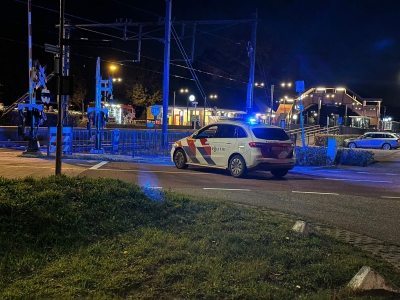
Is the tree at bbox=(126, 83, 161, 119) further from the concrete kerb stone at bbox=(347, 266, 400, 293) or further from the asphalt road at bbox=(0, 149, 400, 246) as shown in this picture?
the concrete kerb stone at bbox=(347, 266, 400, 293)

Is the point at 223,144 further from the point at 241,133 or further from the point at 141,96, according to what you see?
the point at 141,96

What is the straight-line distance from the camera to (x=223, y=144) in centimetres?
1277

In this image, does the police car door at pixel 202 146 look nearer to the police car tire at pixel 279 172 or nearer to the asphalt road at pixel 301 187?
the asphalt road at pixel 301 187

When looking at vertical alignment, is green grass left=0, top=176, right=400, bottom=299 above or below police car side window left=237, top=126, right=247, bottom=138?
below

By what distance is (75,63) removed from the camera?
53.1m

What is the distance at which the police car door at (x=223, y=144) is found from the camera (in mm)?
12582

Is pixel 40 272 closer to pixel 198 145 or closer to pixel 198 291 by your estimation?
pixel 198 291

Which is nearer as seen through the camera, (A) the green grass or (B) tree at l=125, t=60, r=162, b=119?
(A) the green grass

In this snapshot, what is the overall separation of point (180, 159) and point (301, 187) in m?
4.80

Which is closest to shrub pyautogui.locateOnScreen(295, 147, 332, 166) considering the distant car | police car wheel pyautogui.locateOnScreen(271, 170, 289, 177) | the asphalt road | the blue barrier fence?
the asphalt road

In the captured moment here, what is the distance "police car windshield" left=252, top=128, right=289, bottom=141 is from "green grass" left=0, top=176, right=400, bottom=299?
546cm

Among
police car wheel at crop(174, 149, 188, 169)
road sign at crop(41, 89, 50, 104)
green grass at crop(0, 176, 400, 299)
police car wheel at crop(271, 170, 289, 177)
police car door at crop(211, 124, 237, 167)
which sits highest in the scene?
road sign at crop(41, 89, 50, 104)

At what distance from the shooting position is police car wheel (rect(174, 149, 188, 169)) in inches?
555

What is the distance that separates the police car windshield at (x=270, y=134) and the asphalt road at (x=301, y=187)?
1.26 metres
